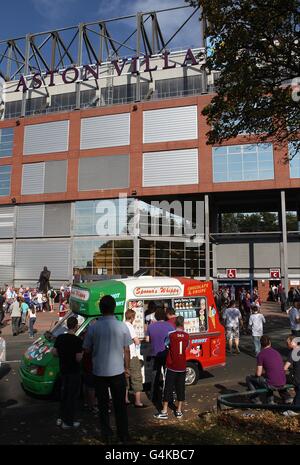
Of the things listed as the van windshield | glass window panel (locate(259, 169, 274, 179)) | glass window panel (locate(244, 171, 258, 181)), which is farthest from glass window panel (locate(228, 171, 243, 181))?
the van windshield

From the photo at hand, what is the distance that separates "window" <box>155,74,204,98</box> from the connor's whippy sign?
151 centimetres

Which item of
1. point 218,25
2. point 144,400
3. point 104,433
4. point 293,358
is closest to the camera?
point 104,433

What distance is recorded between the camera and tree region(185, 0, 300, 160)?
9.18m

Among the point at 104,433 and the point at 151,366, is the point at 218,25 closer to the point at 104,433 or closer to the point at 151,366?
the point at 151,366

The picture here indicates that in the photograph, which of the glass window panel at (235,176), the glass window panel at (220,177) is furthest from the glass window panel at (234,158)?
the glass window panel at (220,177)

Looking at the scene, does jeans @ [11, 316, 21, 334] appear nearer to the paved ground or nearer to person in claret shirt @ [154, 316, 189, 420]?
the paved ground

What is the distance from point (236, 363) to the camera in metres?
12.2

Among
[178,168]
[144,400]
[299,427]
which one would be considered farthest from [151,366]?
[178,168]

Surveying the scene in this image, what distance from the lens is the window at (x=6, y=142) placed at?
4544cm

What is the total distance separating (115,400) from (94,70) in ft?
146

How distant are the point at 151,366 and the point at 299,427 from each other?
3.44 m

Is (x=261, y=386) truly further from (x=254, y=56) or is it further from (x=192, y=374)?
(x=254, y=56)

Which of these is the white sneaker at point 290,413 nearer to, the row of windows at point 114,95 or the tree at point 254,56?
the tree at point 254,56

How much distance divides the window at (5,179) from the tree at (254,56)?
37566 mm
